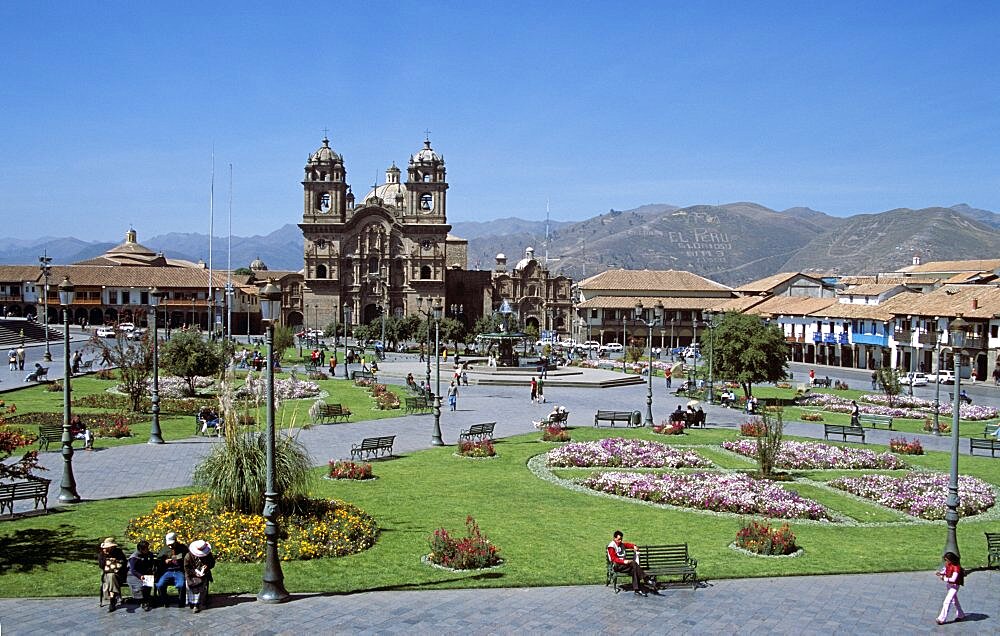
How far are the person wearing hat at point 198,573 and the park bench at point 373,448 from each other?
1098cm

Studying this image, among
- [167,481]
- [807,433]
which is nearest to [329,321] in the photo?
[807,433]

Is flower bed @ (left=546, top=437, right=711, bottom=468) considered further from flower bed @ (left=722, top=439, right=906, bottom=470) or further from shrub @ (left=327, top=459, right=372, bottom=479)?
shrub @ (left=327, top=459, right=372, bottom=479)

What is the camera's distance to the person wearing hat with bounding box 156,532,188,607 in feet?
39.4

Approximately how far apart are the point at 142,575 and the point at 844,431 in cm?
2296

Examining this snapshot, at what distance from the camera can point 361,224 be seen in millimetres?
97125

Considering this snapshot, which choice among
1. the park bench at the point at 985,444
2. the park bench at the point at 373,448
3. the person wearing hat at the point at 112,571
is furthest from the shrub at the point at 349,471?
the park bench at the point at 985,444

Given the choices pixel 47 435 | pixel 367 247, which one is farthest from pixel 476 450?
pixel 367 247

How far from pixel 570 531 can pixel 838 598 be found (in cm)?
495

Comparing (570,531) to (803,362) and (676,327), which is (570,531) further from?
(676,327)

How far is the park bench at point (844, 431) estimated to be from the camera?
1133 inches

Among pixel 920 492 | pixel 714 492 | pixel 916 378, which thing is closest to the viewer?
pixel 714 492

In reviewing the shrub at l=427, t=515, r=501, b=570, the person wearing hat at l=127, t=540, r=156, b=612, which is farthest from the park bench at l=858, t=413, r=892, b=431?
the person wearing hat at l=127, t=540, r=156, b=612

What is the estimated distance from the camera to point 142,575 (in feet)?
39.5

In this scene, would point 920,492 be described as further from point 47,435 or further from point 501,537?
point 47,435
